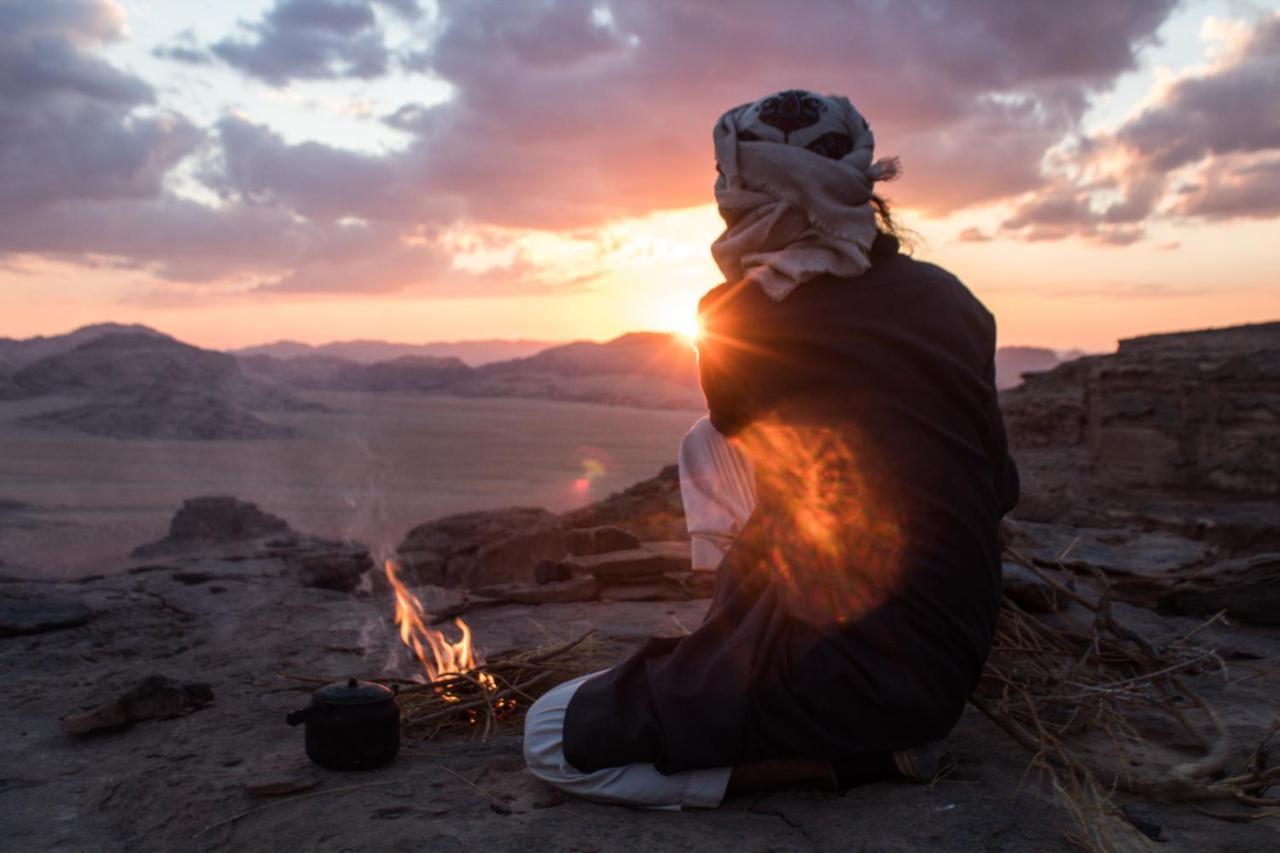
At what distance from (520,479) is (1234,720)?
2200cm

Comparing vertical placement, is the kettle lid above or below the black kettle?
above

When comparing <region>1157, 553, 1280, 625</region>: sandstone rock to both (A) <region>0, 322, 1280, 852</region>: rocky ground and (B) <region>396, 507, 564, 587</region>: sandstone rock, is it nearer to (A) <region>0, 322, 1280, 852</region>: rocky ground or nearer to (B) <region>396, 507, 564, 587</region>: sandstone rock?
(A) <region>0, 322, 1280, 852</region>: rocky ground

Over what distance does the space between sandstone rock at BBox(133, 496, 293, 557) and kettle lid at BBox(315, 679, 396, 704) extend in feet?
27.6

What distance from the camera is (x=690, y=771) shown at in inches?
99.3

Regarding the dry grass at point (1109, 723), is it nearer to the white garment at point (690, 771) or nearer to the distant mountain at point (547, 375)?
the white garment at point (690, 771)

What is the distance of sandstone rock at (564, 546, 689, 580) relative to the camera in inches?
231

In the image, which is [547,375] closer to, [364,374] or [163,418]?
[364,374]

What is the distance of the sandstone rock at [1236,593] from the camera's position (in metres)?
4.71

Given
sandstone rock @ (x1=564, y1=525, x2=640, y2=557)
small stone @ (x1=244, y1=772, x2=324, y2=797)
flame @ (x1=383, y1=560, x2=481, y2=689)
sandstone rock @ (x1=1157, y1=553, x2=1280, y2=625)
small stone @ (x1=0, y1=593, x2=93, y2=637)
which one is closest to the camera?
small stone @ (x1=244, y1=772, x2=324, y2=797)

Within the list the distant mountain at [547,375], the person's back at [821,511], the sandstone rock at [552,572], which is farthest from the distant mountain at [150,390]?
the person's back at [821,511]

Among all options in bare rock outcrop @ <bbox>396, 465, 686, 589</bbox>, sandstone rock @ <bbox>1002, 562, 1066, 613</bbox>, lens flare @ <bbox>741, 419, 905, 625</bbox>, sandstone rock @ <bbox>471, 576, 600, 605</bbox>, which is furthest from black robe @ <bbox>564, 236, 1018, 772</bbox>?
bare rock outcrop @ <bbox>396, 465, 686, 589</bbox>

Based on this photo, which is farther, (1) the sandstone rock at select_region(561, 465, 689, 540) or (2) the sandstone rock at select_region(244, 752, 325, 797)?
(1) the sandstone rock at select_region(561, 465, 689, 540)

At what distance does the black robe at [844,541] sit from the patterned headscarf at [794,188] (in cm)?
7

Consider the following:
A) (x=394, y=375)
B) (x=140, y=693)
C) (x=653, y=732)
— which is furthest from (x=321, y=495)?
(x=394, y=375)
